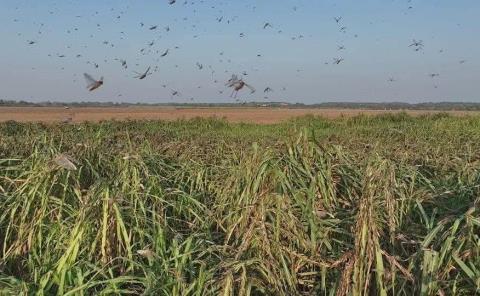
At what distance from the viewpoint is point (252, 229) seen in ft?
10.5

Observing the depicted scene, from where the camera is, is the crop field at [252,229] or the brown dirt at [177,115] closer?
the crop field at [252,229]

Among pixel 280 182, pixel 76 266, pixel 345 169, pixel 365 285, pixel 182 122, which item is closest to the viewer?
pixel 365 285

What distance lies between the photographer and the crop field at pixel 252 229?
2.91 m

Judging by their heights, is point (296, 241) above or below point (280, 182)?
below

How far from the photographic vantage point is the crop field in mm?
2906

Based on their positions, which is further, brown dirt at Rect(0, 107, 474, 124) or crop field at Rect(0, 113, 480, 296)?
brown dirt at Rect(0, 107, 474, 124)

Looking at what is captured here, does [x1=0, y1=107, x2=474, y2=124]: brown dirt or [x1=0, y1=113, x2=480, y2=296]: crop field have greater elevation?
[x1=0, y1=113, x2=480, y2=296]: crop field

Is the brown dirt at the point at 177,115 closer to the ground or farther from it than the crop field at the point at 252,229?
closer to the ground

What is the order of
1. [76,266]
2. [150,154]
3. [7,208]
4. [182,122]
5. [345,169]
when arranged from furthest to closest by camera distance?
[182,122]
[150,154]
[345,169]
[7,208]
[76,266]

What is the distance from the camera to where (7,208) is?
407 centimetres

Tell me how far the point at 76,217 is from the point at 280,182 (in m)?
1.31

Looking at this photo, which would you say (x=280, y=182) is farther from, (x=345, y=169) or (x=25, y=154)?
(x=25, y=154)

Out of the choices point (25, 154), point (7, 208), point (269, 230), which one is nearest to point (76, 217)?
point (7, 208)

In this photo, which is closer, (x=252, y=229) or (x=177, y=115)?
(x=252, y=229)
